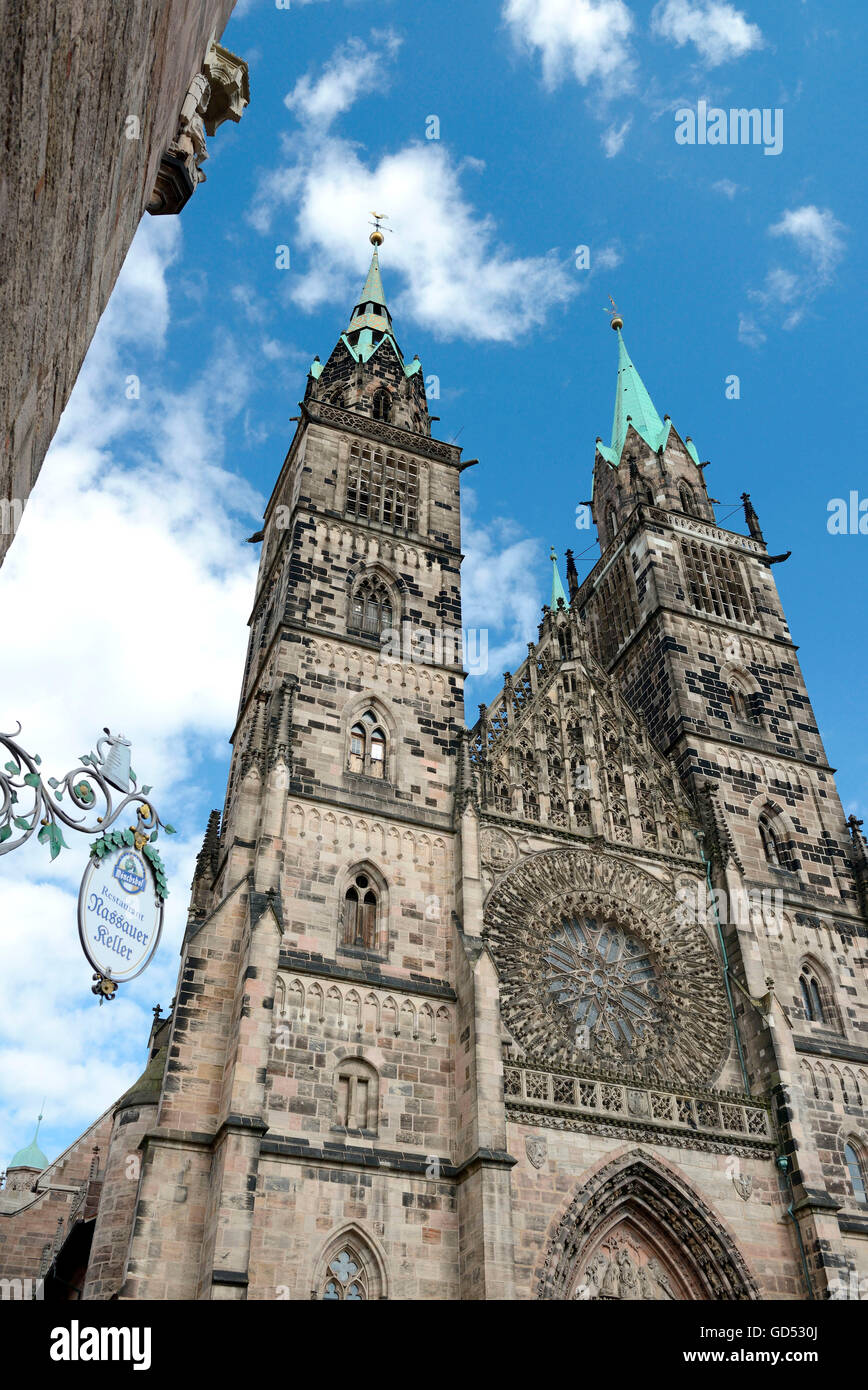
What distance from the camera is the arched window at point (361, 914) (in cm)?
1784

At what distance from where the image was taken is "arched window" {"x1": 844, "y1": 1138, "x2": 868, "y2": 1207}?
18156 mm

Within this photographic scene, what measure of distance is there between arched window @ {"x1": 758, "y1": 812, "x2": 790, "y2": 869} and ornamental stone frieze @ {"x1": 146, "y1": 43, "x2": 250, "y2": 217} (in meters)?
17.9

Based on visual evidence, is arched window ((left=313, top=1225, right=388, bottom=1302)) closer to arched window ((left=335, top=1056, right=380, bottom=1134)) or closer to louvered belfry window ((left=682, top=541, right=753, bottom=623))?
arched window ((left=335, top=1056, right=380, bottom=1134))

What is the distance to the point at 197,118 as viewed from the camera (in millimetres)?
8203

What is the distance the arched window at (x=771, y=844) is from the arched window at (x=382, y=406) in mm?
13945

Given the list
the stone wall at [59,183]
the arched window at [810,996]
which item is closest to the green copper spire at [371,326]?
the arched window at [810,996]

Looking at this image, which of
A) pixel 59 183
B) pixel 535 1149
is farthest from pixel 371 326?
pixel 59 183

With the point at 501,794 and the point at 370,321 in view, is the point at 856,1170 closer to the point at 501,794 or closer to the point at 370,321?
the point at 501,794

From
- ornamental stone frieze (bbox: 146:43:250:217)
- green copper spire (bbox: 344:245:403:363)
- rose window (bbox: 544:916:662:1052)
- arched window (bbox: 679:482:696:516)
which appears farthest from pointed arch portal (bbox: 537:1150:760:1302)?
green copper spire (bbox: 344:245:403:363)

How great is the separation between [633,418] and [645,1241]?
2485 centimetres

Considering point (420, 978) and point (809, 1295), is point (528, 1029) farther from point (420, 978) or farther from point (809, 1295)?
point (809, 1295)
